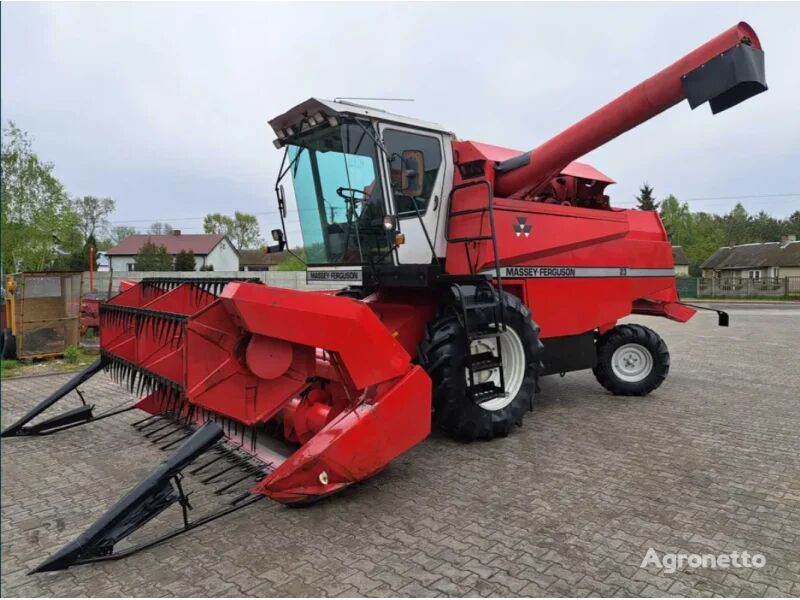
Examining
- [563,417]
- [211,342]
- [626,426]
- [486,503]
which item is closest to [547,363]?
[563,417]

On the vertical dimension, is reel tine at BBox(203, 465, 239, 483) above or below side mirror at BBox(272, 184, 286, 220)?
below

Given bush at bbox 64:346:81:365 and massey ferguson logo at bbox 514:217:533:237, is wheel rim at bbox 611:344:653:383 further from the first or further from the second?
bush at bbox 64:346:81:365

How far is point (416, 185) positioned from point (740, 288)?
4502 centimetres

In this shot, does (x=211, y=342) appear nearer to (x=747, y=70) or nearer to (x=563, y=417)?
(x=563, y=417)

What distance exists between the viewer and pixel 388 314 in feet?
17.3

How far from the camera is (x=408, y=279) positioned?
4.89 metres

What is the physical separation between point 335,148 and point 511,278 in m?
2.34

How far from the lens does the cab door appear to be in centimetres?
512

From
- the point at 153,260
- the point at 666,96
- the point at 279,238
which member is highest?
the point at 153,260

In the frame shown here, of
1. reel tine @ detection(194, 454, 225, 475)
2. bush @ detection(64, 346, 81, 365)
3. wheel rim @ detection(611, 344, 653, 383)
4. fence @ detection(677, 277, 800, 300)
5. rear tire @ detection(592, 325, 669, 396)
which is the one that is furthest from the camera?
fence @ detection(677, 277, 800, 300)

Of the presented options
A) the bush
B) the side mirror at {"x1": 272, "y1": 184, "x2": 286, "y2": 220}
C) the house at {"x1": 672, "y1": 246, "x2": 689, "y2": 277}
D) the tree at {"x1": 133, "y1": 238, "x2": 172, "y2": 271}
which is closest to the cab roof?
the side mirror at {"x1": 272, "y1": 184, "x2": 286, "y2": 220}

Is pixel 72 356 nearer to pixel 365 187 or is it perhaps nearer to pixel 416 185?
pixel 365 187

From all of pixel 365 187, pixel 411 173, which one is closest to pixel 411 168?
pixel 411 173

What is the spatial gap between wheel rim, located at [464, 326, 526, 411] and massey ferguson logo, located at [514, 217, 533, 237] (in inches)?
50.1
